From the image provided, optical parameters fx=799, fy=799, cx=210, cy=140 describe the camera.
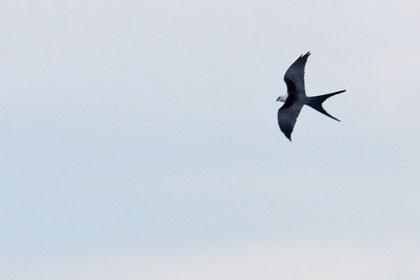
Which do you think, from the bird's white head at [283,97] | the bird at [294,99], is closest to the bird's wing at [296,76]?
the bird at [294,99]

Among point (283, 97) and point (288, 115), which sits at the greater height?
point (283, 97)

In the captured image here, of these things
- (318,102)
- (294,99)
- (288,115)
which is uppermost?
(294,99)

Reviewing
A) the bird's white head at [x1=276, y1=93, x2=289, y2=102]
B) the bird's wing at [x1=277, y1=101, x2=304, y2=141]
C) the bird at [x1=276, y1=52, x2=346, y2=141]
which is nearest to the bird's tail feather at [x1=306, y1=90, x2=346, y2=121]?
the bird at [x1=276, y1=52, x2=346, y2=141]

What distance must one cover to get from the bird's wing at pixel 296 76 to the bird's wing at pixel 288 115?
5.23 ft

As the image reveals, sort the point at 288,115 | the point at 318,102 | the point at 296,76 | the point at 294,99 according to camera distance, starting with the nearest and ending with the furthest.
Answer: the point at 288,115
the point at 318,102
the point at 294,99
the point at 296,76

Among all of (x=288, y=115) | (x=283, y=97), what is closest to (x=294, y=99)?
(x=283, y=97)

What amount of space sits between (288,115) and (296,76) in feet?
14.5

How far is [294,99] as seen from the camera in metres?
49.2

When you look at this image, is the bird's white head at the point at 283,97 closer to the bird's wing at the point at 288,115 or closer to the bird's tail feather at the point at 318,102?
the bird's wing at the point at 288,115

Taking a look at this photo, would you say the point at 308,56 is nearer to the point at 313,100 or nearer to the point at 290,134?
the point at 313,100

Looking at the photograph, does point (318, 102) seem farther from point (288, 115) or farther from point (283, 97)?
point (283, 97)

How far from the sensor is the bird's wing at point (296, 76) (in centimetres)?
4997

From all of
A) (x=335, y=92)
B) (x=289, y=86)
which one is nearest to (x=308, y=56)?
(x=289, y=86)

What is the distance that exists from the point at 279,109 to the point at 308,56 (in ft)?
15.0
